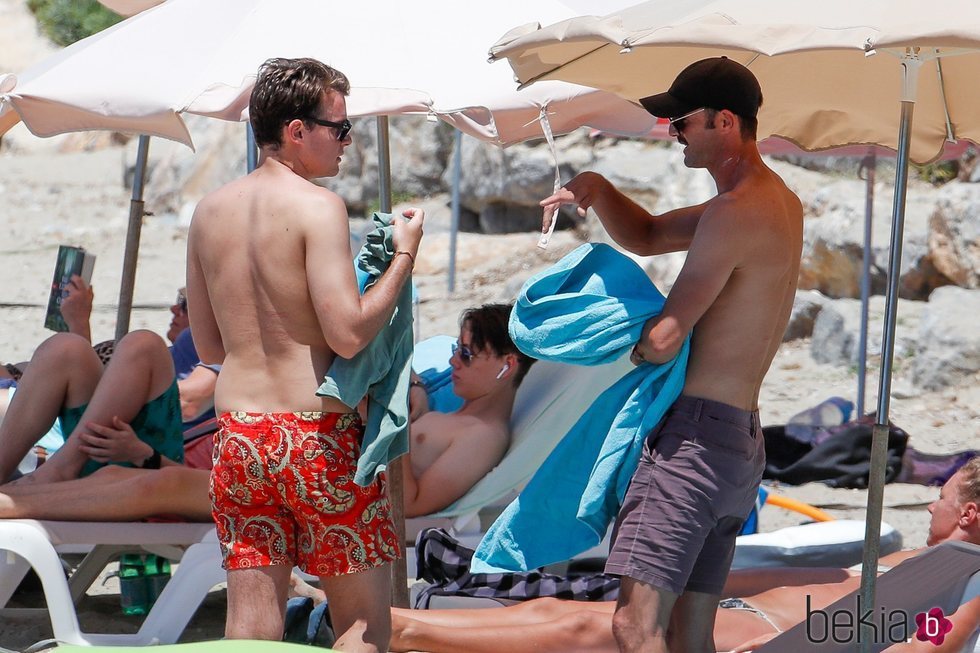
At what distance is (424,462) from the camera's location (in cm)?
433

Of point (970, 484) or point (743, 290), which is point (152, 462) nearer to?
point (743, 290)

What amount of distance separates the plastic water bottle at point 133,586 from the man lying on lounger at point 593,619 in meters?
1.24

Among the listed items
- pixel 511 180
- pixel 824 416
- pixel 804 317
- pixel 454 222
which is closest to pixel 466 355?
pixel 824 416

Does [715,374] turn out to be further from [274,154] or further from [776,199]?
[274,154]

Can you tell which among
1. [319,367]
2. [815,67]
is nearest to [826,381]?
[815,67]

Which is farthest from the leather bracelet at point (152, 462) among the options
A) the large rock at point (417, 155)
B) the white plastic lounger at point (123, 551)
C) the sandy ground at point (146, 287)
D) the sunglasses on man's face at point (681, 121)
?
the large rock at point (417, 155)

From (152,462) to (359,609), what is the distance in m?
1.60

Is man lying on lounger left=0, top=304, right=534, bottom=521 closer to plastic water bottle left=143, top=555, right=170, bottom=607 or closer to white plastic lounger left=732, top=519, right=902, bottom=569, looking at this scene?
plastic water bottle left=143, top=555, right=170, bottom=607

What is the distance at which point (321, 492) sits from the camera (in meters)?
2.53

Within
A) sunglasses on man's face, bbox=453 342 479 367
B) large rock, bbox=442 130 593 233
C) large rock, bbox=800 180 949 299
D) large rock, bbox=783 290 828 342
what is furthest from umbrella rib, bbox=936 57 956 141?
large rock, bbox=442 130 593 233

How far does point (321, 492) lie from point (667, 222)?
1.20 m

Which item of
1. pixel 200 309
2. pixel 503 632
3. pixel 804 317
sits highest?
pixel 200 309

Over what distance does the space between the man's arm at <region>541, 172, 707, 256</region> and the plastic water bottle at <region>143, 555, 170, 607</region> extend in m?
2.14

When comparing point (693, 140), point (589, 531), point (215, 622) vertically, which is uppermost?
point (693, 140)
